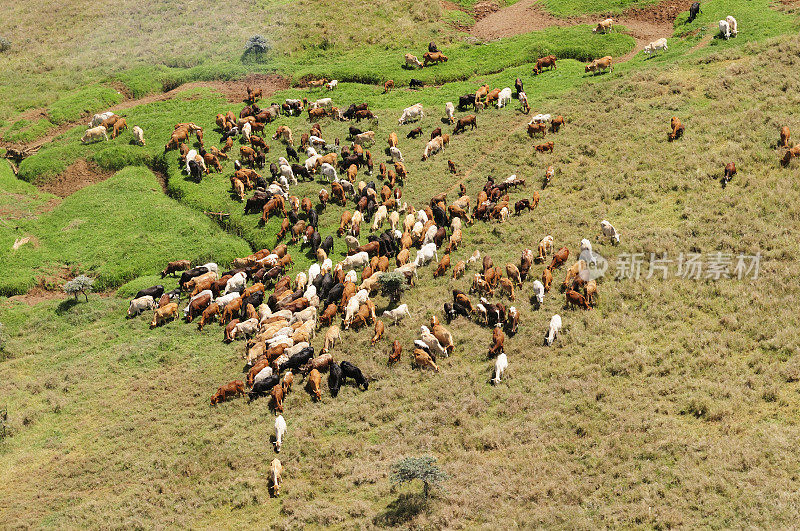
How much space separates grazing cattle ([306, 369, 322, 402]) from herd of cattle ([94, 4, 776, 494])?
1.6 inches

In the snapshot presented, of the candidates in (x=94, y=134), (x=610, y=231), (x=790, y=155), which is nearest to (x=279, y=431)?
(x=610, y=231)

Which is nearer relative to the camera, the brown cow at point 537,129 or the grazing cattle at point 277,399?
the grazing cattle at point 277,399

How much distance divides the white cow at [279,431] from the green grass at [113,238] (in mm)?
11851

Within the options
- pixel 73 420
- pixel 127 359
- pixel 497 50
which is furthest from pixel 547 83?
pixel 73 420

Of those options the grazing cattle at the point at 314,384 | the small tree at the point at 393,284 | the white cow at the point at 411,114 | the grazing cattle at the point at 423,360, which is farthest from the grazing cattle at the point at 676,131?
the grazing cattle at the point at 314,384

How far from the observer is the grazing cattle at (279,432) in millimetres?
17922

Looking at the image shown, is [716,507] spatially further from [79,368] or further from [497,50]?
[497,50]

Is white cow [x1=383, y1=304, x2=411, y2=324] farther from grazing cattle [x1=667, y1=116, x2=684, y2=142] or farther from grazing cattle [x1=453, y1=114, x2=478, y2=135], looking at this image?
grazing cattle [x1=667, y1=116, x2=684, y2=142]

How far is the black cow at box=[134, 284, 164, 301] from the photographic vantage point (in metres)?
25.6

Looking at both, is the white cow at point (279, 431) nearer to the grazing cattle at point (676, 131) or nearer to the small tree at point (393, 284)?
the small tree at point (393, 284)

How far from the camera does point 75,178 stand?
117 feet

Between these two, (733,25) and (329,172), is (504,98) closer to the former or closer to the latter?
(329,172)

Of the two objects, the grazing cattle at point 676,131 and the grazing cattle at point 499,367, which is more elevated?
the grazing cattle at point 676,131

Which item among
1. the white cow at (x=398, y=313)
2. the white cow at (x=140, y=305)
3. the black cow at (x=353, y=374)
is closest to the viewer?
the black cow at (x=353, y=374)
